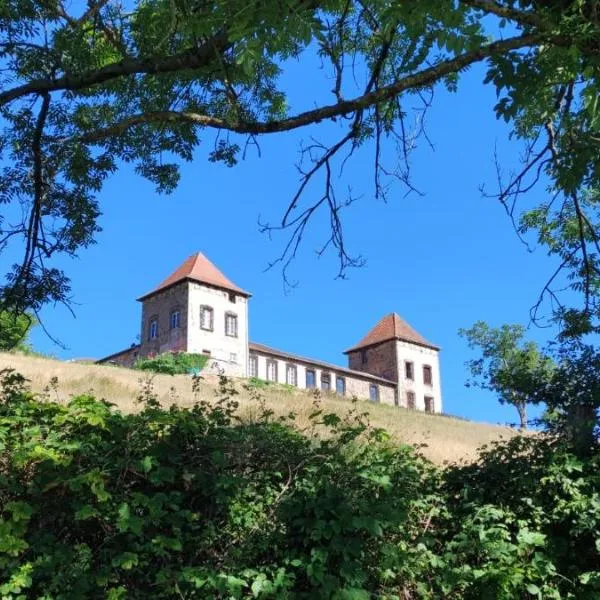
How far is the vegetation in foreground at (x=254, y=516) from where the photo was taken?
4.67 metres

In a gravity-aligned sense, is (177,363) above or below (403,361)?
below

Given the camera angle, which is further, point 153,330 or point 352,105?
point 153,330

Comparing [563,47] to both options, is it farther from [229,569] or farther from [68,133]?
[68,133]

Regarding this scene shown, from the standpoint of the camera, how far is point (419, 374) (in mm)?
69562

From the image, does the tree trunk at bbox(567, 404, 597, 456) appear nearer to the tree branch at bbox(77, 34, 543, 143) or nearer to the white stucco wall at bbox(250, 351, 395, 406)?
the tree branch at bbox(77, 34, 543, 143)

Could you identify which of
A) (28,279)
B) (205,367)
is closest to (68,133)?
(28,279)

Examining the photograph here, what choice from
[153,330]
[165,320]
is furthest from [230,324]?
[153,330]

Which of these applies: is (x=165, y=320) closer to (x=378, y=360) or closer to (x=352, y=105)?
(x=378, y=360)

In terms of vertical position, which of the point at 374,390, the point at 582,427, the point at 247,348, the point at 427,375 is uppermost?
the point at 427,375

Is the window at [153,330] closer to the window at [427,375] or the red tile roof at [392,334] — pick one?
the red tile roof at [392,334]

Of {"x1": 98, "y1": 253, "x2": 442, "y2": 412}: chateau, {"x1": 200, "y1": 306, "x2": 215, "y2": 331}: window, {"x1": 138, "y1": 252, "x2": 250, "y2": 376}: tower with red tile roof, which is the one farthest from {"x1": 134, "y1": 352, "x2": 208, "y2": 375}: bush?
{"x1": 200, "y1": 306, "x2": 215, "y2": 331}: window

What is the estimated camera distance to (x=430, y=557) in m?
5.18

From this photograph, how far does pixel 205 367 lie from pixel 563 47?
138ft

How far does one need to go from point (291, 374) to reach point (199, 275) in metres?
12.8
